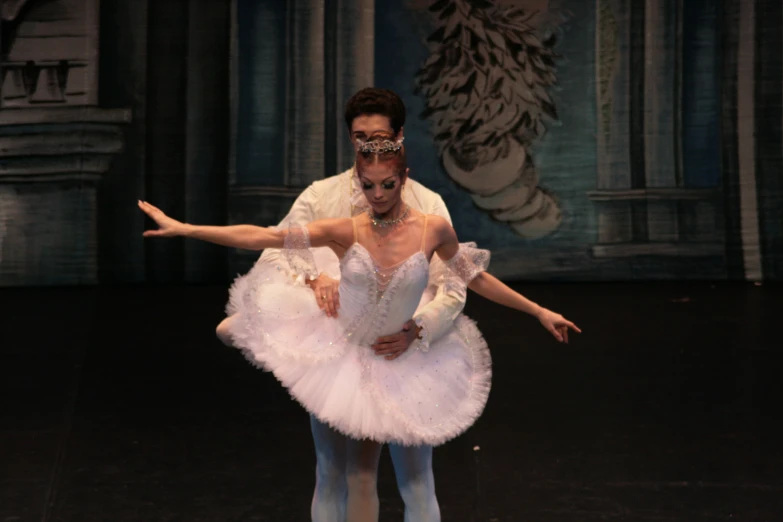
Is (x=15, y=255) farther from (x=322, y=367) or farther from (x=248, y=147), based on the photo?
(x=322, y=367)

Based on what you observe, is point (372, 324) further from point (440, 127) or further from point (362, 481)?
point (440, 127)

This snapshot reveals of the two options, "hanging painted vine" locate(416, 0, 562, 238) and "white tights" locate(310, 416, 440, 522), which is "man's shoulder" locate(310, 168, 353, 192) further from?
"hanging painted vine" locate(416, 0, 562, 238)

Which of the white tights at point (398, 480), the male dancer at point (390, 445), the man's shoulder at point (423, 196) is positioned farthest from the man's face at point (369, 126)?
the white tights at point (398, 480)

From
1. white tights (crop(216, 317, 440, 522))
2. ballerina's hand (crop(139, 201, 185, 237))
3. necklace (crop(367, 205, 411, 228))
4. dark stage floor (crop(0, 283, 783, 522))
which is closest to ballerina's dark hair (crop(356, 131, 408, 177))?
necklace (crop(367, 205, 411, 228))

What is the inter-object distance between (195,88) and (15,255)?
1945 mm

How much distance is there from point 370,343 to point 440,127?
6.22 m

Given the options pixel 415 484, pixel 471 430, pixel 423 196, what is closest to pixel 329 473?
pixel 415 484

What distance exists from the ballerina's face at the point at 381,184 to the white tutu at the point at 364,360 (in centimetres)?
12

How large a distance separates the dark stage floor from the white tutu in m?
0.89

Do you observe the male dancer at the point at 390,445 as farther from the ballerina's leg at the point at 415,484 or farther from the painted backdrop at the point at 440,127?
the painted backdrop at the point at 440,127

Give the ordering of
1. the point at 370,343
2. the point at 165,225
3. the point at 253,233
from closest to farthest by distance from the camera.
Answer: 1. the point at 165,225
2. the point at 253,233
3. the point at 370,343

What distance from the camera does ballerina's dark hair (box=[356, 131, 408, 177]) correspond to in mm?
2508

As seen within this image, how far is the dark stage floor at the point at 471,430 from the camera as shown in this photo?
3494 millimetres

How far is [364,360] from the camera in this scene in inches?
102
